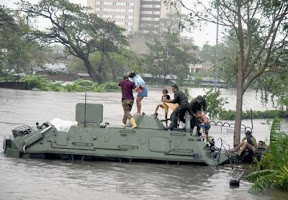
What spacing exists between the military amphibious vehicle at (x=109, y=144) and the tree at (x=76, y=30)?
5312cm

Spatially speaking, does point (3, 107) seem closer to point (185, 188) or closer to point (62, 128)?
point (62, 128)

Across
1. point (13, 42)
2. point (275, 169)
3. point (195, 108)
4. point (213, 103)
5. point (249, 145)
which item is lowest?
point (275, 169)

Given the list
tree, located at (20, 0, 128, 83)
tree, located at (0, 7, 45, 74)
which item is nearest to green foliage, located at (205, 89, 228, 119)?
tree, located at (0, 7, 45, 74)

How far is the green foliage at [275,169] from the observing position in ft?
58.2

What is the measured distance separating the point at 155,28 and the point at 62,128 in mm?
155450

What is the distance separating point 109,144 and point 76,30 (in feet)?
187

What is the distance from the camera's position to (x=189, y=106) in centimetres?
2109

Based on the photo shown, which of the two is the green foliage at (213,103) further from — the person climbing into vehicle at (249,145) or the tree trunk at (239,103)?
the person climbing into vehicle at (249,145)

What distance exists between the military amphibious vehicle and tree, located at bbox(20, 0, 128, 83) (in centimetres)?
5312

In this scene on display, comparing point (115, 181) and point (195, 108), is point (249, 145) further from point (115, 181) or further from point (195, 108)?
point (115, 181)

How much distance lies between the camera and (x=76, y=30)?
76.1 metres

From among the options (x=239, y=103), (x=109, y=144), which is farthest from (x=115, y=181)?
(x=239, y=103)

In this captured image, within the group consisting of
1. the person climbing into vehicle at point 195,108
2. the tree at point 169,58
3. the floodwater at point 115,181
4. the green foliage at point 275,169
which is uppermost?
the tree at point 169,58

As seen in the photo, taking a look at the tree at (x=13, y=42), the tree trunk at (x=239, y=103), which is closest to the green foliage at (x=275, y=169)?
the tree trunk at (x=239, y=103)
